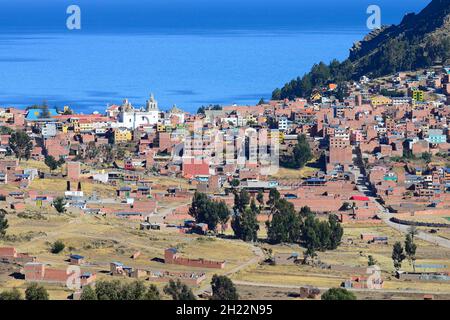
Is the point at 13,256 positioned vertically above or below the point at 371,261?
above

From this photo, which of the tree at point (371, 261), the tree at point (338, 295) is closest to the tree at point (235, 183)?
the tree at point (371, 261)

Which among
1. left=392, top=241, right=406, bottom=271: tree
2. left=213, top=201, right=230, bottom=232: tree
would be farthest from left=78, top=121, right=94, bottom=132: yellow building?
left=392, top=241, right=406, bottom=271: tree

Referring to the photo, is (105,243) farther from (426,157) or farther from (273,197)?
(426,157)

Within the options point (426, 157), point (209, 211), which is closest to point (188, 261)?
point (209, 211)

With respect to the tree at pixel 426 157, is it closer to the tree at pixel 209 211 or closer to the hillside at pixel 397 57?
A: the tree at pixel 209 211

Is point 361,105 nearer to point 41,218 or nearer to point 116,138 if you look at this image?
point 116,138

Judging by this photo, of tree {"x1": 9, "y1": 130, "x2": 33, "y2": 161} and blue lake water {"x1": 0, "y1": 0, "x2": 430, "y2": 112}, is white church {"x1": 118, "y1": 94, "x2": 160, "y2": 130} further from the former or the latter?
blue lake water {"x1": 0, "y1": 0, "x2": 430, "y2": 112}

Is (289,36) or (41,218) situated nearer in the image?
(41,218)

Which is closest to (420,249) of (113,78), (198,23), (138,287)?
(138,287)
